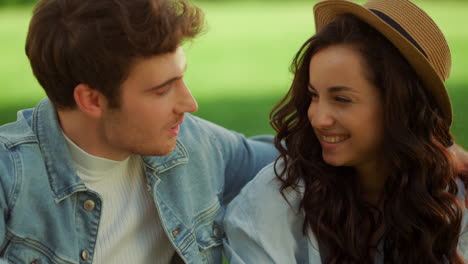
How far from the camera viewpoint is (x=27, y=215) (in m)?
2.28

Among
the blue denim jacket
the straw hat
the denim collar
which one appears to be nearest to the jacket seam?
the blue denim jacket

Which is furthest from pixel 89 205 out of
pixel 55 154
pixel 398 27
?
pixel 398 27

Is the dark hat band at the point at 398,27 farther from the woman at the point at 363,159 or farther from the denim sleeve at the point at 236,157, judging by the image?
the denim sleeve at the point at 236,157

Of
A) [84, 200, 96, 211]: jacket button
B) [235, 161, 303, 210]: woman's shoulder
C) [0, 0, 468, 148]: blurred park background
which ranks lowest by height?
[0, 0, 468, 148]: blurred park background

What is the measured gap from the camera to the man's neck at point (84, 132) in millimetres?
2504

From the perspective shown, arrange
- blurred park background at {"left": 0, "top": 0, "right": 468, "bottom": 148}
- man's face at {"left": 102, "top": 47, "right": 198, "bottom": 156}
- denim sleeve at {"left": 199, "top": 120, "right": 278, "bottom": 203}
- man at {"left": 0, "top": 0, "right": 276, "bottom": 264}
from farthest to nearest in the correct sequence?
blurred park background at {"left": 0, "top": 0, "right": 468, "bottom": 148} → denim sleeve at {"left": 199, "top": 120, "right": 278, "bottom": 203} → man's face at {"left": 102, "top": 47, "right": 198, "bottom": 156} → man at {"left": 0, "top": 0, "right": 276, "bottom": 264}

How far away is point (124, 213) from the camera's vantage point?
8.48ft

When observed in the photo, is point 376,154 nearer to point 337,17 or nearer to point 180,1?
point 337,17

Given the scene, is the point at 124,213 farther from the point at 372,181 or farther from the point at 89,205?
the point at 372,181

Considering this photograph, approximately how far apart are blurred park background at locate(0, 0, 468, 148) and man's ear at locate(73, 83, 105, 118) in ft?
9.51

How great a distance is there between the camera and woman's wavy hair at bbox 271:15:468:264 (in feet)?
8.11

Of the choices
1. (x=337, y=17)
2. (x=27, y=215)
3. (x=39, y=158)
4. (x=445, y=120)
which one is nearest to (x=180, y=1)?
(x=337, y=17)

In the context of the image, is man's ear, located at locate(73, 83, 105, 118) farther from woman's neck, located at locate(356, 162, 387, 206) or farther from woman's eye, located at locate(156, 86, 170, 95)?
woman's neck, located at locate(356, 162, 387, 206)

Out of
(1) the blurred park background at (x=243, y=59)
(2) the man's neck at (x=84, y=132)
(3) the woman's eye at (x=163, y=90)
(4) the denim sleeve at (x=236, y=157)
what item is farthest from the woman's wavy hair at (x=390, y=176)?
(1) the blurred park background at (x=243, y=59)
